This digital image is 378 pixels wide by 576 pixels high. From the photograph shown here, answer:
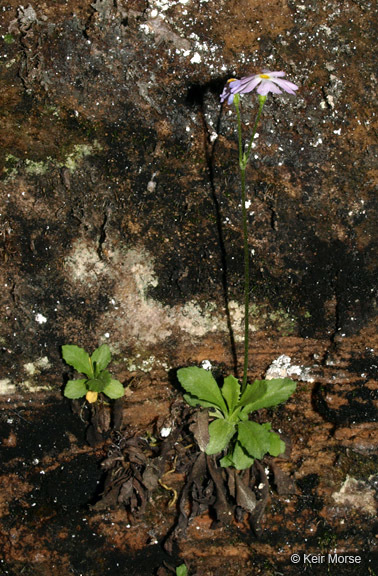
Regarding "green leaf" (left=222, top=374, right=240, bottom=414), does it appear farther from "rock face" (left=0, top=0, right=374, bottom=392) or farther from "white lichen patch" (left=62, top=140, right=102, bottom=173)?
"white lichen patch" (left=62, top=140, right=102, bottom=173)

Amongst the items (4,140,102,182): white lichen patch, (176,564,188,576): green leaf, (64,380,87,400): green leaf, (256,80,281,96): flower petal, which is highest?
(256,80,281,96): flower petal

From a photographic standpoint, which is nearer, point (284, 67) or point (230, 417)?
point (230, 417)

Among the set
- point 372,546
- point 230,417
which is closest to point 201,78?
point 230,417

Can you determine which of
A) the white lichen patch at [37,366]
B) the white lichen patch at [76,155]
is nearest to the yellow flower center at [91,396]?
the white lichen patch at [37,366]

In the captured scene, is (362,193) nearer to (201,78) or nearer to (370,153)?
(370,153)

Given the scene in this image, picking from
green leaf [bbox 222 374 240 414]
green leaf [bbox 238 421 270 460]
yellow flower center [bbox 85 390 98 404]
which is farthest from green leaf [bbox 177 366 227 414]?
yellow flower center [bbox 85 390 98 404]

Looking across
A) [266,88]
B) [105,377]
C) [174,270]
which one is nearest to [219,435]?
[105,377]

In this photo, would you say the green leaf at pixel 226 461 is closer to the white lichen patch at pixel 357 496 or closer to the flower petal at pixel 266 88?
the white lichen patch at pixel 357 496
